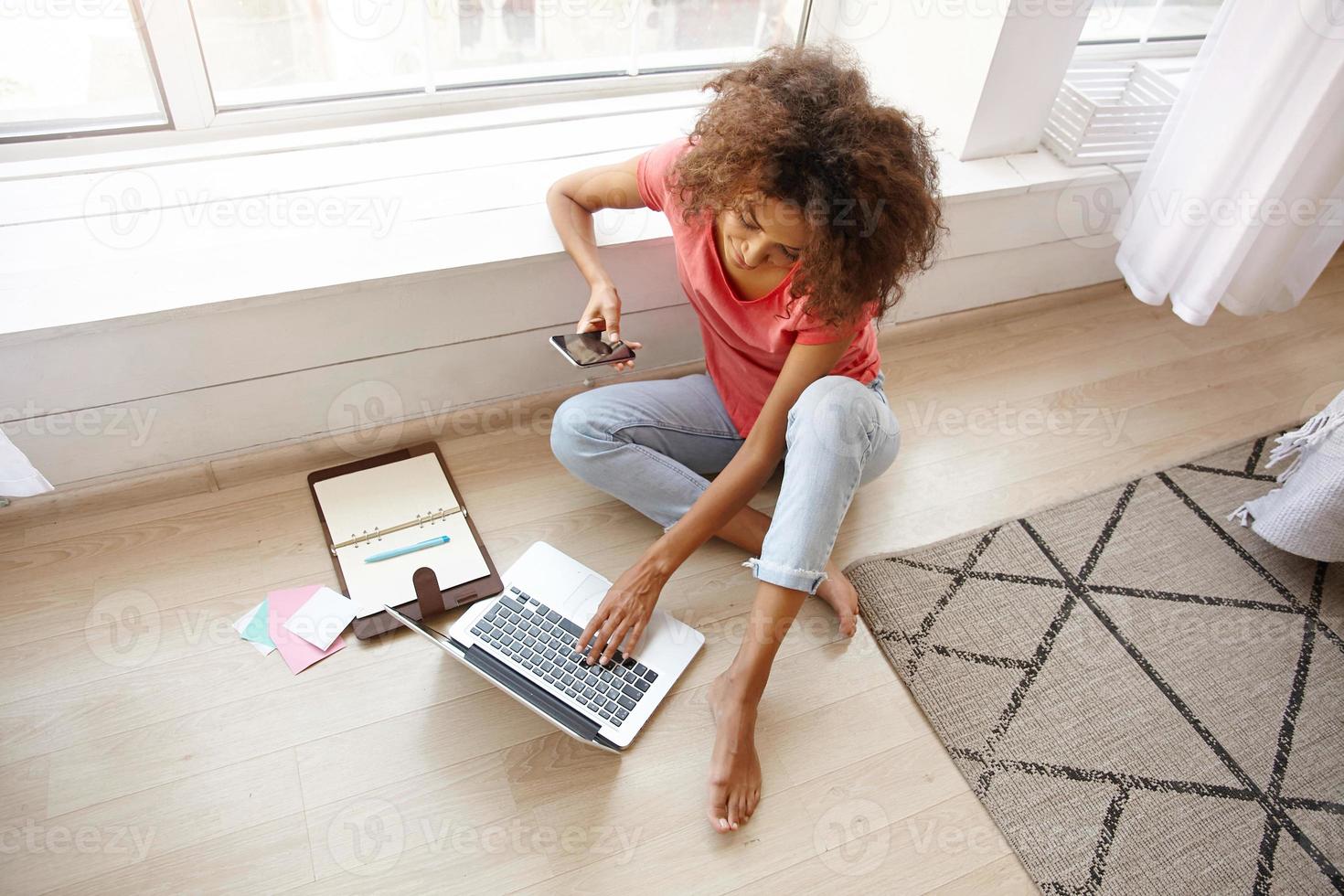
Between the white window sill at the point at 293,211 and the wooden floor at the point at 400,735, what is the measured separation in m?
0.30

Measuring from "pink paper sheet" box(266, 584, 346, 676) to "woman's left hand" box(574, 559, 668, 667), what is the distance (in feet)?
1.08

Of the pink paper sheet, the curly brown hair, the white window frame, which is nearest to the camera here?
the curly brown hair

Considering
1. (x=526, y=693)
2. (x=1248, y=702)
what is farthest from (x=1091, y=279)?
(x=526, y=693)

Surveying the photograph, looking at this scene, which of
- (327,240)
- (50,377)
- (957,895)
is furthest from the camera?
(327,240)

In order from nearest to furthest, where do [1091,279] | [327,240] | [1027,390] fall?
[327,240]
[1027,390]
[1091,279]

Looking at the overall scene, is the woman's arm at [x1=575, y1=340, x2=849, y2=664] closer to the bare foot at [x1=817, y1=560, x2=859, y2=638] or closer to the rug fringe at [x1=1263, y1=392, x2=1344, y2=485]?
the bare foot at [x1=817, y1=560, x2=859, y2=638]

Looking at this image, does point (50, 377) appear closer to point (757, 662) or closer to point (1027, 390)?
point (757, 662)

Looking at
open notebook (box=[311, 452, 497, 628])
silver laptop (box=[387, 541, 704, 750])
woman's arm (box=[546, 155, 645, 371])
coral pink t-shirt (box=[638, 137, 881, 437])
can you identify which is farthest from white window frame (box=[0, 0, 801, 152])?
silver laptop (box=[387, 541, 704, 750])

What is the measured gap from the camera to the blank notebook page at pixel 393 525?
1238 mm

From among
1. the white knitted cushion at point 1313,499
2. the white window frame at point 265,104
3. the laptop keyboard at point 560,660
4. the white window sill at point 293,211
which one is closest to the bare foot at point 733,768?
the laptop keyboard at point 560,660

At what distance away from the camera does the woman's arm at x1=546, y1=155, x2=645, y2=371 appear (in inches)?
48.5

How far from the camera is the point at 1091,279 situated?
1.84 metres

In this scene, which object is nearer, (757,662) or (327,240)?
(757,662)

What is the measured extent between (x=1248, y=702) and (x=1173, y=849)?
0.26 m
